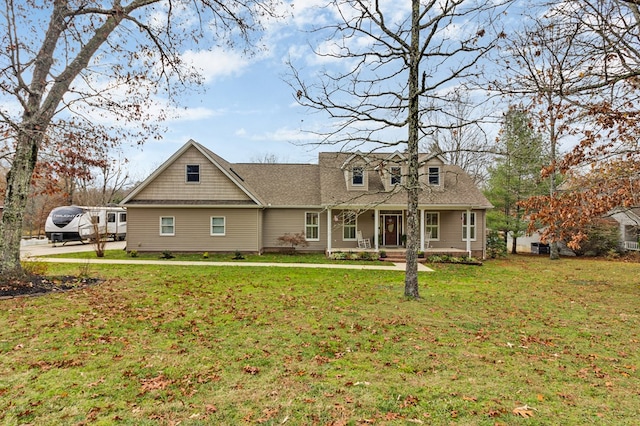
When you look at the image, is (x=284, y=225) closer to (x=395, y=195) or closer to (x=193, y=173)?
(x=193, y=173)

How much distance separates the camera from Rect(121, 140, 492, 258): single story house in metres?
18.7

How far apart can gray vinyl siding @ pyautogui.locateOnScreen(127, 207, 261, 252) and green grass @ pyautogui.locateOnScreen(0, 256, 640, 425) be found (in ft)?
31.2

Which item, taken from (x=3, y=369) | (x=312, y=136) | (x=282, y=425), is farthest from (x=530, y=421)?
(x=312, y=136)

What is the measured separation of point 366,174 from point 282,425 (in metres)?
17.9

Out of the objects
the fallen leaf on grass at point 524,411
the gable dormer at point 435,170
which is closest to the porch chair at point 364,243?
the gable dormer at point 435,170

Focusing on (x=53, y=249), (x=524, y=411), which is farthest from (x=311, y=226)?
(x=524, y=411)

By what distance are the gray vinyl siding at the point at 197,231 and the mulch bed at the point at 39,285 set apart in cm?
882

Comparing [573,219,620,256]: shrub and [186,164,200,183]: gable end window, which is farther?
[573,219,620,256]: shrub

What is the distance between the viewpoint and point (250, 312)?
7305 millimetres

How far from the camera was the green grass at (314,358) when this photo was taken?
3.50m

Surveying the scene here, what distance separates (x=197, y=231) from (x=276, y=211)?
4443 mm

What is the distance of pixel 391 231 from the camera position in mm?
20875

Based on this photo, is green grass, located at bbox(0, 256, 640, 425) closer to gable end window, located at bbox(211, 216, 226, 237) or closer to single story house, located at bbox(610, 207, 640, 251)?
gable end window, located at bbox(211, 216, 226, 237)

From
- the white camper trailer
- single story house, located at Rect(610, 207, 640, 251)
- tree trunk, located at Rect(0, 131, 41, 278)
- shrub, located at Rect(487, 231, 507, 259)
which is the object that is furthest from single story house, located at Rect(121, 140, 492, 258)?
single story house, located at Rect(610, 207, 640, 251)
